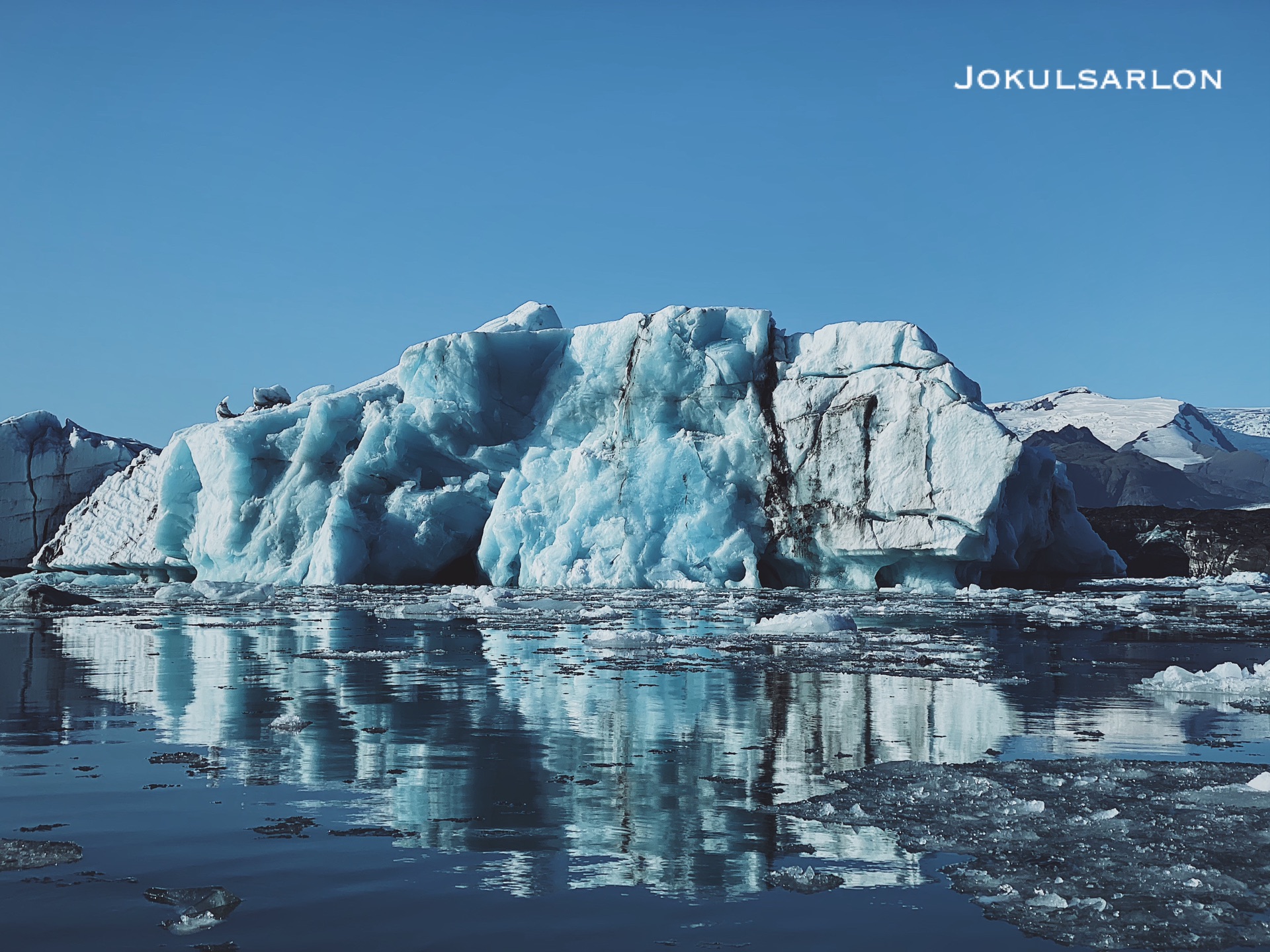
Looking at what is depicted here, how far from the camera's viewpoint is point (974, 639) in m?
11.0

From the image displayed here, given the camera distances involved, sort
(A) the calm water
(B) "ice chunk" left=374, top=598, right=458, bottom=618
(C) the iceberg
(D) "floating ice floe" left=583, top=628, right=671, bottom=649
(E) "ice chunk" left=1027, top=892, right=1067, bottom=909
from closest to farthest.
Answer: (A) the calm water
(E) "ice chunk" left=1027, top=892, right=1067, bottom=909
(D) "floating ice floe" left=583, top=628, right=671, bottom=649
(B) "ice chunk" left=374, top=598, right=458, bottom=618
(C) the iceberg

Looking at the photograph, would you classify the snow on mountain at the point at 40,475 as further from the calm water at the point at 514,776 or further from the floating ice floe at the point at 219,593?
the calm water at the point at 514,776

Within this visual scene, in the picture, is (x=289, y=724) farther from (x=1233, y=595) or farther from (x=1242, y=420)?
(x=1242, y=420)

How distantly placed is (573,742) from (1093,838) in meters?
2.41

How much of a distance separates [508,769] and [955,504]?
1707 cm

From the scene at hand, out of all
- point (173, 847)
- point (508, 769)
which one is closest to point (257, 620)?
point (508, 769)

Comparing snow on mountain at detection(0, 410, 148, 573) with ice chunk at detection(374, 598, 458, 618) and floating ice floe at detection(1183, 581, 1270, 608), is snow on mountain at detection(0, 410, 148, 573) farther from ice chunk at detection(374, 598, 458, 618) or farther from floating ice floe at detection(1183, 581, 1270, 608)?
floating ice floe at detection(1183, 581, 1270, 608)

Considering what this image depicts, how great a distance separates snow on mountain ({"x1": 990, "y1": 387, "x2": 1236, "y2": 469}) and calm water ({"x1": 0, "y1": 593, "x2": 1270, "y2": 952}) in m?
82.7

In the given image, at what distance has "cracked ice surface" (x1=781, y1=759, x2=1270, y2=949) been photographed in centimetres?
270

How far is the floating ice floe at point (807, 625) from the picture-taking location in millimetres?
11109

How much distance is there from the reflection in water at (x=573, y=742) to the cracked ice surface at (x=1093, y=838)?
227 millimetres

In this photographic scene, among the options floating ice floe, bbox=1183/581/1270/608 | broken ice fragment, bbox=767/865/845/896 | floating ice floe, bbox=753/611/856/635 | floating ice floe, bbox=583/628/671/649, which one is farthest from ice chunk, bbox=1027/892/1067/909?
floating ice floe, bbox=1183/581/1270/608

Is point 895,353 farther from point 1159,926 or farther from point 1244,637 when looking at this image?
point 1159,926

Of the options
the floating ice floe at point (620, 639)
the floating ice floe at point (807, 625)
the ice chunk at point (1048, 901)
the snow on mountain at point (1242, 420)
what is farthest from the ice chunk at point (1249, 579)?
the snow on mountain at point (1242, 420)
